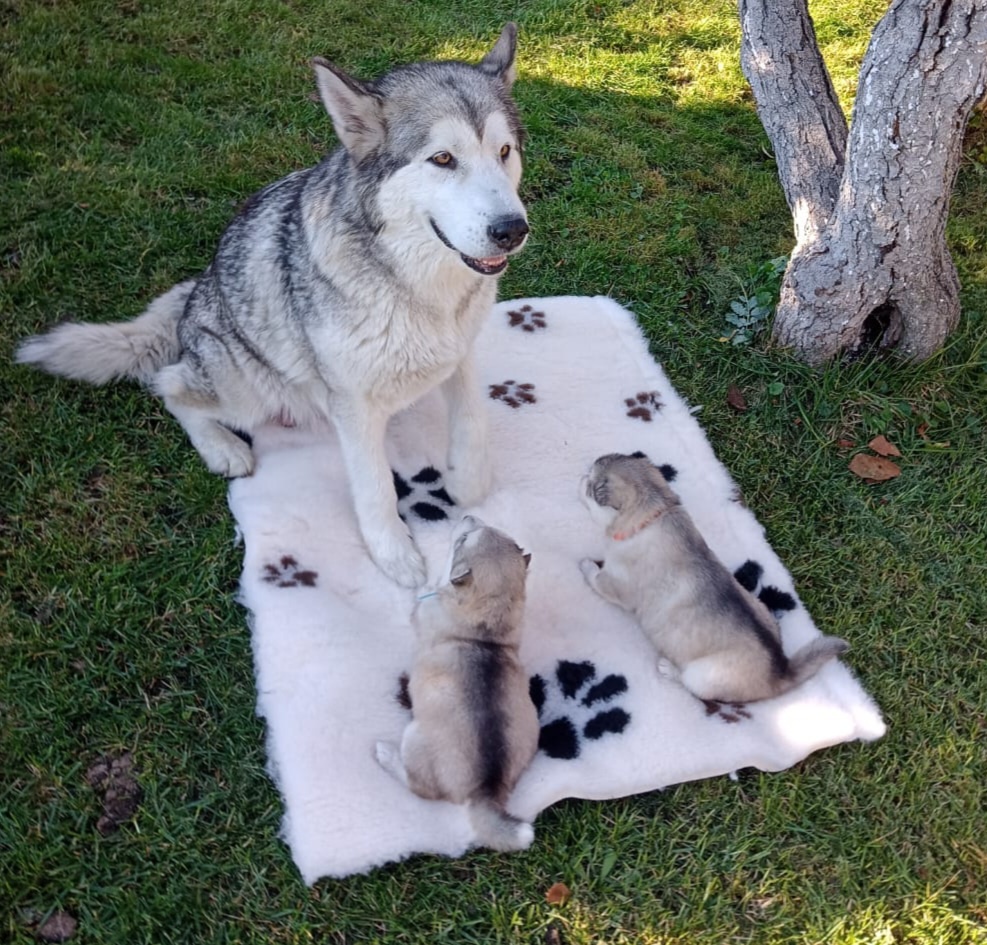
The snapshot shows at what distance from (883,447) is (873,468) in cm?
15

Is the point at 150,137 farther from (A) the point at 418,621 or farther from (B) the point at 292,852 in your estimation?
(B) the point at 292,852

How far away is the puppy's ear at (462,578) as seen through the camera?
3.11 metres

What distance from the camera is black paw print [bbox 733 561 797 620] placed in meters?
3.72

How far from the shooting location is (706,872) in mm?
2992

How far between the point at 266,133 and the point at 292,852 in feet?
15.1

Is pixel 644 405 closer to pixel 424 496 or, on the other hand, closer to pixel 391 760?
pixel 424 496

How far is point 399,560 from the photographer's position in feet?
12.1

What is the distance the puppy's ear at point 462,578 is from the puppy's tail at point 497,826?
28.5 inches

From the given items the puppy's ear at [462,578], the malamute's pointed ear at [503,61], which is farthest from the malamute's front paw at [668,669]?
the malamute's pointed ear at [503,61]

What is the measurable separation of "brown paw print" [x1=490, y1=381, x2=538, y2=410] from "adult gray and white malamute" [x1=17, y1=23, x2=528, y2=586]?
1.99 feet

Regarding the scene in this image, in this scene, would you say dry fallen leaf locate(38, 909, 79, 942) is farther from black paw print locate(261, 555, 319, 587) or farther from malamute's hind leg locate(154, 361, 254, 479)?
malamute's hind leg locate(154, 361, 254, 479)

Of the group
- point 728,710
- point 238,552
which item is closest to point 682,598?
point 728,710

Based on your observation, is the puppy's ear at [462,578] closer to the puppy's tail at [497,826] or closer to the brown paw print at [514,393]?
the puppy's tail at [497,826]

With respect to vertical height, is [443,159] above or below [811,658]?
above
